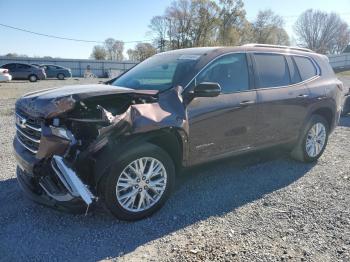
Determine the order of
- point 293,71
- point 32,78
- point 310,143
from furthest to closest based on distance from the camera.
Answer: point 32,78, point 310,143, point 293,71

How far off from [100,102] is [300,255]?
2.48 metres

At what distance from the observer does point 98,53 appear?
2931 inches

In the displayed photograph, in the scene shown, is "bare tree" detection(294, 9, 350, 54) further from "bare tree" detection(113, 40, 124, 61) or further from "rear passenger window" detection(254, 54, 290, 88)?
"rear passenger window" detection(254, 54, 290, 88)

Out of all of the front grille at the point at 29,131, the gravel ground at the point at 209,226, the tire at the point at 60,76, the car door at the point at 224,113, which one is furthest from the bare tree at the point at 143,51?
the front grille at the point at 29,131

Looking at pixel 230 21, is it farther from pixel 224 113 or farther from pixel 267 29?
pixel 224 113

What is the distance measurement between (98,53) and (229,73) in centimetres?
7351

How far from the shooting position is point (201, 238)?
3.49 m

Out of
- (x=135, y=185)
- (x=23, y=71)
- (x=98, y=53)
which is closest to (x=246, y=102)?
(x=135, y=185)

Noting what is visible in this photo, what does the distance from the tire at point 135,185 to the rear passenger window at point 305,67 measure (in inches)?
115

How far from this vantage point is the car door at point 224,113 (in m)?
4.15

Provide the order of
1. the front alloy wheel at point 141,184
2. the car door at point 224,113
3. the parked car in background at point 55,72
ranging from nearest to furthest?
the front alloy wheel at point 141,184
the car door at point 224,113
the parked car in background at point 55,72

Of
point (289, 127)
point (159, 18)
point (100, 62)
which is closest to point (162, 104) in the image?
point (289, 127)

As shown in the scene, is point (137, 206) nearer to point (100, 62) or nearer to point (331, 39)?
point (100, 62)

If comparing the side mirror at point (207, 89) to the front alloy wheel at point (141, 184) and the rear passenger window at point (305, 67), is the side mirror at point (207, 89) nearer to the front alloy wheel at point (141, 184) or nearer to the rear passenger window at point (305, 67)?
the front alloy wheel at point (141, 184)
